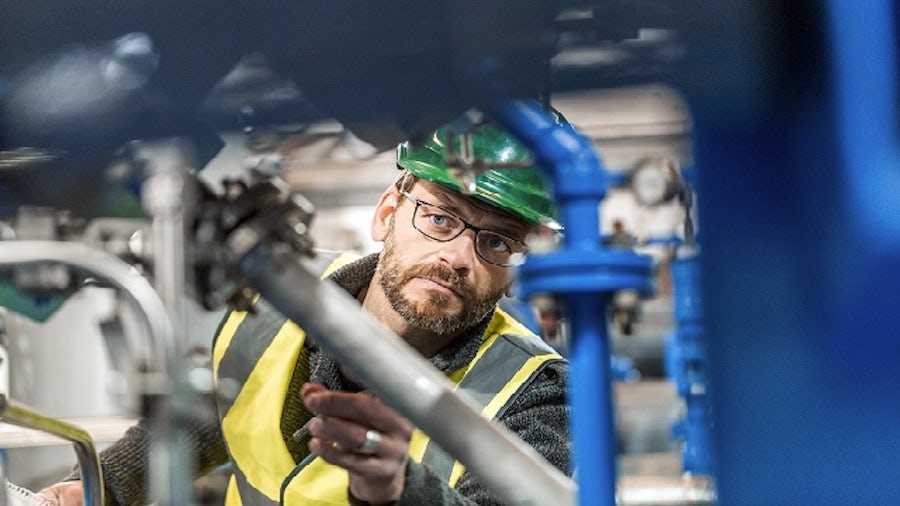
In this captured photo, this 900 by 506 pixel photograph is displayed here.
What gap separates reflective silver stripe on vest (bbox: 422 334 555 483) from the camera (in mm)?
1773

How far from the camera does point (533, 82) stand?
0.66 meters

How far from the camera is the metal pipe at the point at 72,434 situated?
1.18 metres

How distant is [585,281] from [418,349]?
1.43 meters

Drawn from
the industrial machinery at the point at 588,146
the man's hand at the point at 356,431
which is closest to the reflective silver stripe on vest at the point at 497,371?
the man's hand at the point at 356,431

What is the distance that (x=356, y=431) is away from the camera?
979 mm

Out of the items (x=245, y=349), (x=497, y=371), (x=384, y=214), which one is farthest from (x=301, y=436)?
(x=384, y=214)

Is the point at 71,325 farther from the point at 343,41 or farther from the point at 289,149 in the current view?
the point at 343,41

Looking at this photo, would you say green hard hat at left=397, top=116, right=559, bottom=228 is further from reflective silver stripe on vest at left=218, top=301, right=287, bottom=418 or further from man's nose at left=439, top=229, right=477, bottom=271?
reflective silver stripe on vest at left=218, top=301, right=287, bottom=418

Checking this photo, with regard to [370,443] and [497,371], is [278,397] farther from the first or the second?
[370,443]

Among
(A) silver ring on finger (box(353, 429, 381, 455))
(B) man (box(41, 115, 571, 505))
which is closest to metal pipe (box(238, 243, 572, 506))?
(A) silver ring on finger (box(353, 429, 381, 455))

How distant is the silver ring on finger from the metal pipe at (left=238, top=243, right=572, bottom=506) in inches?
8.7

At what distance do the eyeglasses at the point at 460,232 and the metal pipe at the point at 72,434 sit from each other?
791mm

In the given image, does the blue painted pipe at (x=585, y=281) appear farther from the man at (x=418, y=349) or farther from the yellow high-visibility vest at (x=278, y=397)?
the yellow high-visibility vest at (x=278, y=397)

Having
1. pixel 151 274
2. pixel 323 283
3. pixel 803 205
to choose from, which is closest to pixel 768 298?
pixel 803 205
